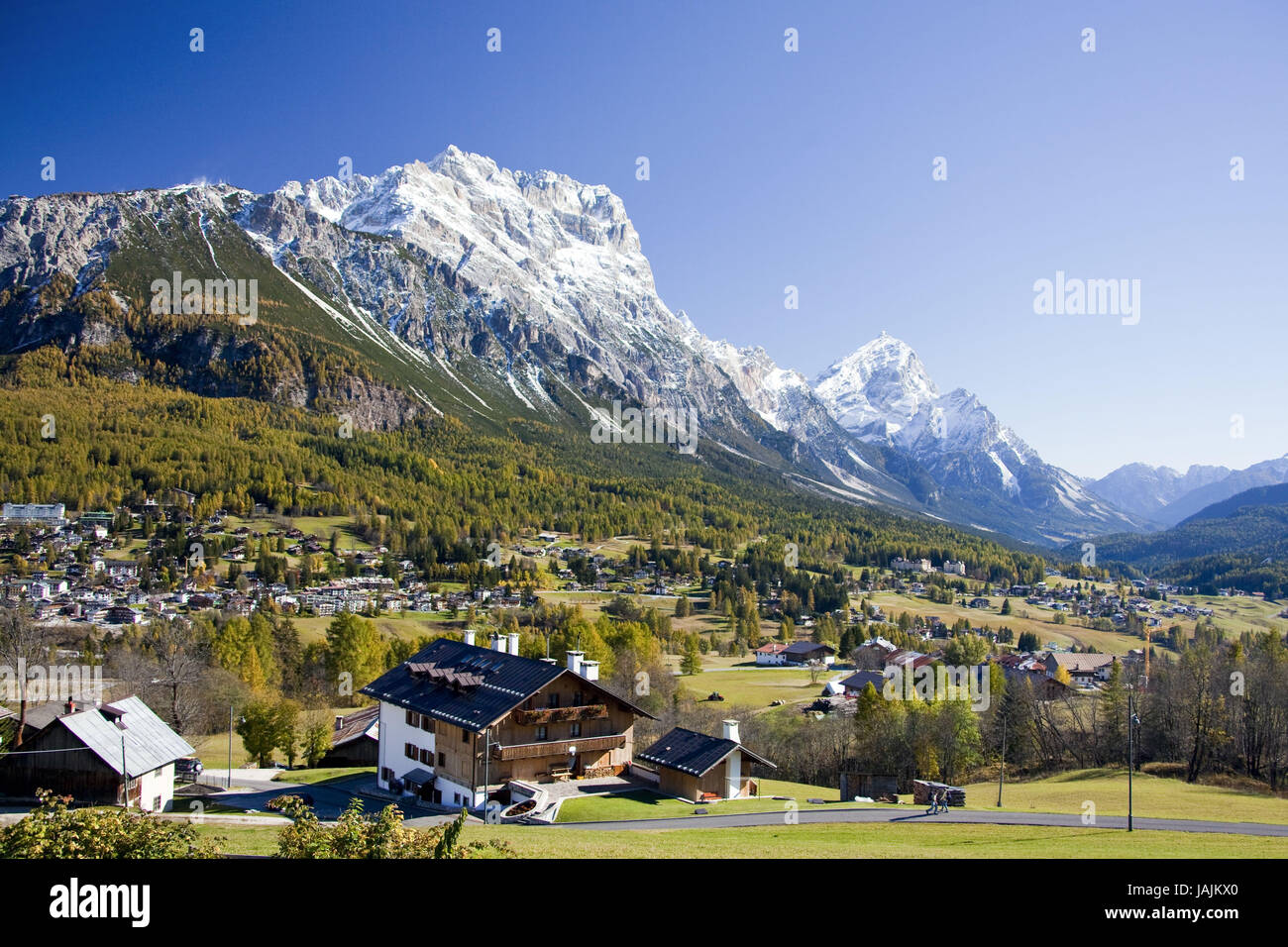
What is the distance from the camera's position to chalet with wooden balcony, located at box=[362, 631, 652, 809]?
168ft

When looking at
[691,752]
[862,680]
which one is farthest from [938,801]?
[862,680]

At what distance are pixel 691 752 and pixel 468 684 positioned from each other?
15.8 meters

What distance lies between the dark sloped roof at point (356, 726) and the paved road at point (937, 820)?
28444mm

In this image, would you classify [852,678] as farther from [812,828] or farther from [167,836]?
[167,836]

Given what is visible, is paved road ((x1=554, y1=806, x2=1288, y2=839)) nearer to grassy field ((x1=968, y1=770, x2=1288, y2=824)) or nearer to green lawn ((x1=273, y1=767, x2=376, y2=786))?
grassy field ((x1=968, y1=770, x2=1288, y2=824))

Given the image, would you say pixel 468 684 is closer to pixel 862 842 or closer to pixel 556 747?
pixel 556 747

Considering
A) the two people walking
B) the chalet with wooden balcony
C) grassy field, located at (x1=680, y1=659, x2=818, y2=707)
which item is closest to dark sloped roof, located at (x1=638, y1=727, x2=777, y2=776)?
the chalet with wooden balcony

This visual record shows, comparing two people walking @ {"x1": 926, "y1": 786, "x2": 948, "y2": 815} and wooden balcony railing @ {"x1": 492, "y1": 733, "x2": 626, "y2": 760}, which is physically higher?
wooden balcony railing @ {"x1": 492, "y1": 733, "x2": 626, "y2": 760}

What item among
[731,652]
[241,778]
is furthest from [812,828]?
[731,652]

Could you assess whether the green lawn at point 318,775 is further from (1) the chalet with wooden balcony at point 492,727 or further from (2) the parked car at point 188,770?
(2) the parked car at point 188,770

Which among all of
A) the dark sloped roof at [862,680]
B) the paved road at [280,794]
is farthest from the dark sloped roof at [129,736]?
the dark sloped roof at [862,680]

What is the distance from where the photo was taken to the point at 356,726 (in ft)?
221

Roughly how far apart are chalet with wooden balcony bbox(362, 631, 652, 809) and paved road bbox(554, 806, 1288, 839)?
9.40 meters
